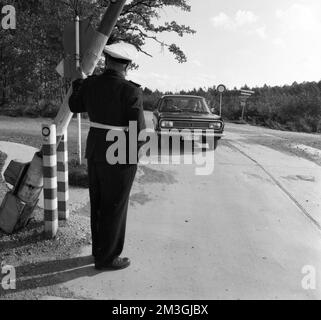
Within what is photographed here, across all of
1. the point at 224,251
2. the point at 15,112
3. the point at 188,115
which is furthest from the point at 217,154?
the point at 15,112

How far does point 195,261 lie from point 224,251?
1.55ft

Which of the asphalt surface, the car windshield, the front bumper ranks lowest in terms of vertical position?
the asphalt surface

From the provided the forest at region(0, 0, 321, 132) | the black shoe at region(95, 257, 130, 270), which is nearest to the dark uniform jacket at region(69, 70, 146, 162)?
the black shoe at region(95, 257, 130, 270)

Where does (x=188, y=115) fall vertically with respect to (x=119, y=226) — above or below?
above

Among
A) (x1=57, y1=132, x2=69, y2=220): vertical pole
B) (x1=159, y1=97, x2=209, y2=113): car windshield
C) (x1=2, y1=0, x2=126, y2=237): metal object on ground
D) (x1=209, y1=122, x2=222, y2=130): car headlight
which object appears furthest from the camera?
(x1=159, y1=97, x2=209, y2=113): car windshield

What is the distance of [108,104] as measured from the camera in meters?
4.06

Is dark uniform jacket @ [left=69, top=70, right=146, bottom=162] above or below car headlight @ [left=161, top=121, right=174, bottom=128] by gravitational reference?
above

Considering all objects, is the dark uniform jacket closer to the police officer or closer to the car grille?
the police officer

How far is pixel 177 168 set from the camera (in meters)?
9.07

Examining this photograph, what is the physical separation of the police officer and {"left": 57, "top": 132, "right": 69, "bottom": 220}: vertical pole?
962 millimetres

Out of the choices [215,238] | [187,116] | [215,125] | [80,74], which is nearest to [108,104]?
[80,74]

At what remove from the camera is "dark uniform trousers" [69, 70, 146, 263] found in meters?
4.04

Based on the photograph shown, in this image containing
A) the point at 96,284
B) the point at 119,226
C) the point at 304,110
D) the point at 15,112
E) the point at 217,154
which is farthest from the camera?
the point at 304,110
